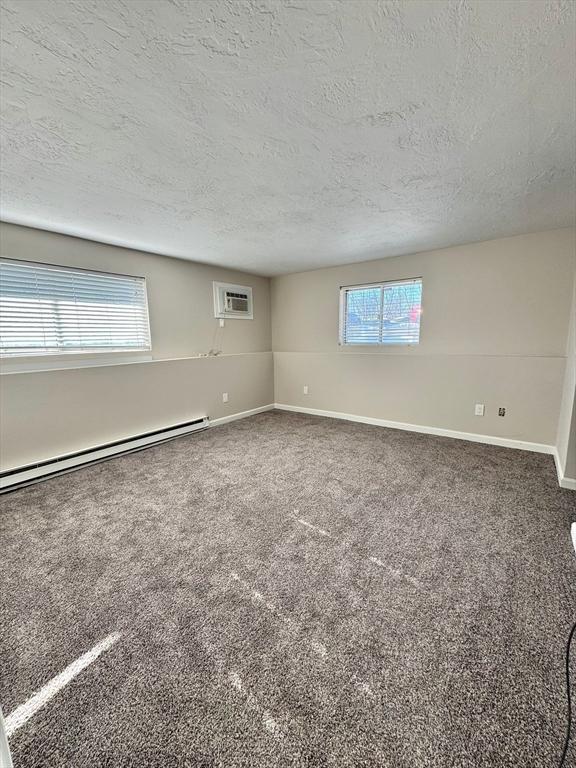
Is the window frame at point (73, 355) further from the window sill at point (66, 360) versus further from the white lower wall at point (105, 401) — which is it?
the white lower wall at point (105, 401)

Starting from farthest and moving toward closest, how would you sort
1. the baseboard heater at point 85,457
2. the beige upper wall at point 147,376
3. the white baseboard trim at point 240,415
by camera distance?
the white baseboard trim at point 240,415, the beige upper wall at point 147,376, the baseboard heater at point 85,457

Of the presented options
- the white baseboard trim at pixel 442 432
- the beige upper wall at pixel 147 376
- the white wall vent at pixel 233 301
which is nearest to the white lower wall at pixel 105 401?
the beige upper wall at pixel 147 376

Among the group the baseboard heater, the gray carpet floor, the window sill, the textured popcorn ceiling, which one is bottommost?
the gray carpet floor

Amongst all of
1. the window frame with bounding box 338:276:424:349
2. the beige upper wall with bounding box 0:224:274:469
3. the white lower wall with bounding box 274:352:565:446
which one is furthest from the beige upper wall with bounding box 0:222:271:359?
the window frame with bounding box 338:276:424:349

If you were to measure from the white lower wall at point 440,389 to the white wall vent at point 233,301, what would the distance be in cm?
98

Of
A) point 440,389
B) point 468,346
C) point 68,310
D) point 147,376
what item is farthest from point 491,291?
point 68,310

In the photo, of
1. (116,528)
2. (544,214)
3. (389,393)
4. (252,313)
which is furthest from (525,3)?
(252,313)

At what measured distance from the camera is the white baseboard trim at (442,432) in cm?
319

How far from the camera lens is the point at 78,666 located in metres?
1.14

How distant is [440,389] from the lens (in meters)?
3.69

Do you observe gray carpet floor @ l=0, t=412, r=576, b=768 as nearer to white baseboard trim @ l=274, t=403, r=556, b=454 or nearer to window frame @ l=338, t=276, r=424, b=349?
white baseboard trim @ l=274, t=403, r=556, b=454

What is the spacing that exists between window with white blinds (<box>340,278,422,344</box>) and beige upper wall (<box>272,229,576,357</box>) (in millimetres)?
95

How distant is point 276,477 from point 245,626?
1.45 m

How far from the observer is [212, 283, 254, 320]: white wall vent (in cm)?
437
